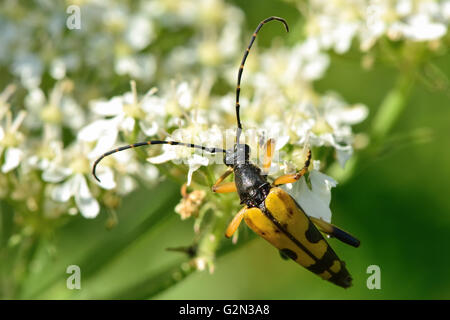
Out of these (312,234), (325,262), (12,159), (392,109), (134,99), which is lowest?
(325,262)

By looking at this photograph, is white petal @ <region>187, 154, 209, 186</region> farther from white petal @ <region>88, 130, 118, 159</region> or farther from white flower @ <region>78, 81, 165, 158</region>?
white petal @ <region>88, 130, 118, 159</region>

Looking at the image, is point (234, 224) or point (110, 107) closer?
point (234, 224)

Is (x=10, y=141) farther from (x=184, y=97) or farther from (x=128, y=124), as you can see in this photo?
(x=184, y=97)

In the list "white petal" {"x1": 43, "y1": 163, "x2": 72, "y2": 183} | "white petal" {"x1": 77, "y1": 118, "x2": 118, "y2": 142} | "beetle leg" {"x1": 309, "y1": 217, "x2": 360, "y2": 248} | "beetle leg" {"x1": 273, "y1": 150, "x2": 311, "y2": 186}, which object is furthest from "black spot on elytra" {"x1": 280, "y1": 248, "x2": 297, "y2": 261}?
"white petal" {"x1": 43, "y1": 163, "x2": 72, "y2": 183}

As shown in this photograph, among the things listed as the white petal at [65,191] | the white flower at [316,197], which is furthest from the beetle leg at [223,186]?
the white petal at [65,191]

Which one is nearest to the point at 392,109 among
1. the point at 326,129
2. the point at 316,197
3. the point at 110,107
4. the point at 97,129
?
the point at 326,129
